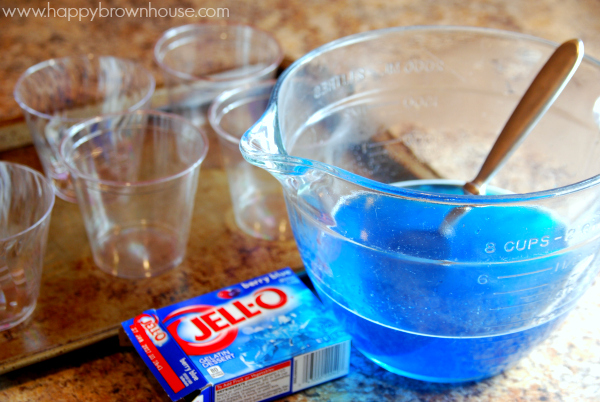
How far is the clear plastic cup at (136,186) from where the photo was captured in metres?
0.72

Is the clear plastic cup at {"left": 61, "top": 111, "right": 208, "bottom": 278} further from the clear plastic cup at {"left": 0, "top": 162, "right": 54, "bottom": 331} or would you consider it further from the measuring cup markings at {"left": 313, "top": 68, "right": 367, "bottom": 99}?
the measuring cup markings at {"left": 313, "top": 68, "right": 367, "bottom": 99}

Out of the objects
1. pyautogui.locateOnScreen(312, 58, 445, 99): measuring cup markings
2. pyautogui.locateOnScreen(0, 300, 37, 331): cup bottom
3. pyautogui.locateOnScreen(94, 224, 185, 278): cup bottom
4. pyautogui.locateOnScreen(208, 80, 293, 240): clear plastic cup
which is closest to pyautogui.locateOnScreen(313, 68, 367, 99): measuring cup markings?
pyautogui.locateOnScreen(312, 58, 445, 99): measuring cup markings

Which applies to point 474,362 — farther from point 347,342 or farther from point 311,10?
point 311,10

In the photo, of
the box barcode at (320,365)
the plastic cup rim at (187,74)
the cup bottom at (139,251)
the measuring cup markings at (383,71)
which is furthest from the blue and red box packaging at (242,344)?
the plastic cup rim at (187,74)

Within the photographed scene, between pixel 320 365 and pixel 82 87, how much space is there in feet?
2.06

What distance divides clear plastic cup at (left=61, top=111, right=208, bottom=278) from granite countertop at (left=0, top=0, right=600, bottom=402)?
10 cm

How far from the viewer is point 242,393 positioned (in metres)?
0.57

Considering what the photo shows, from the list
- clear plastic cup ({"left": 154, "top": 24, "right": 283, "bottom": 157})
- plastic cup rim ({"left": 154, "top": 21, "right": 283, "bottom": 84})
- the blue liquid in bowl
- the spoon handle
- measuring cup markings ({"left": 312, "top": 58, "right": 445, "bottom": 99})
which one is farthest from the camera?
clear plastic cup ({"left": 154, "top": 24, "right": 283, "bottom": 157})

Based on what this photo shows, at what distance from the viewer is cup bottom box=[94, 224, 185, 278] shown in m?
0.75

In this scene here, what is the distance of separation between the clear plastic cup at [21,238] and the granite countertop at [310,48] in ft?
0.25

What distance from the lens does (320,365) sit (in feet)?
1.97

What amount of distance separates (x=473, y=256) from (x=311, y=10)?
3.01ft

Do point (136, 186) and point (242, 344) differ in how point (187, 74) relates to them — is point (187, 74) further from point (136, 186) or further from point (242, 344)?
point (242, 344)

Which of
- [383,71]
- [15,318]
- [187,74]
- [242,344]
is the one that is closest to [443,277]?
[242,344]
